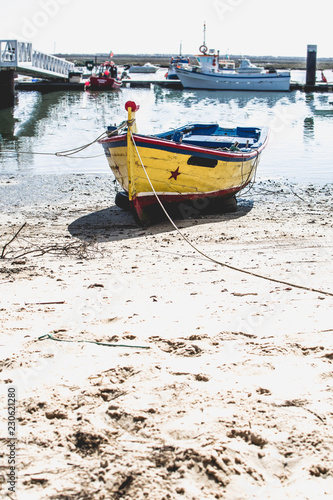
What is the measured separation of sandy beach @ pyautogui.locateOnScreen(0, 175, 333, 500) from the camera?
280 cm

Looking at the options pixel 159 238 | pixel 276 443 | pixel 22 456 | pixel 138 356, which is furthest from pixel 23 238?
pixel 276 443

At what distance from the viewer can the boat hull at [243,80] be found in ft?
155

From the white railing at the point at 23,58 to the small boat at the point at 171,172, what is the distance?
22.1 meters

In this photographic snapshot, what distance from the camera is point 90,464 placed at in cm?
287

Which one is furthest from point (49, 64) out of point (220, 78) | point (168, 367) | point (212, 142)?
point (168, 367)

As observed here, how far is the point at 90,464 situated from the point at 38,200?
26.5 feet

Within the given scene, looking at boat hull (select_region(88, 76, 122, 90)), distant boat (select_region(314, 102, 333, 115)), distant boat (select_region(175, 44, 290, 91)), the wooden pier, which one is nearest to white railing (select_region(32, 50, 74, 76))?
the wooden pier

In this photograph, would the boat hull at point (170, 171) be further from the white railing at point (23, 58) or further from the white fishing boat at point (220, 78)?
the white fishing boat at point (220, 78)

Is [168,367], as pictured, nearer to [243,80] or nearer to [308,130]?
[308,130]

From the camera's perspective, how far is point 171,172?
882 centimetres

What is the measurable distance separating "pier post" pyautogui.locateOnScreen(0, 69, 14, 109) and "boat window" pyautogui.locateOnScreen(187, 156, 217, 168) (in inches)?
981

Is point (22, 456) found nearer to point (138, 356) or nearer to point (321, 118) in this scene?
point (138, 356)

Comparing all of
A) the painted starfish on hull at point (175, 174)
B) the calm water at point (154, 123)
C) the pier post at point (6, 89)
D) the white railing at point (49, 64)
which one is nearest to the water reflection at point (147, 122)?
the calm water at point (154, 123)

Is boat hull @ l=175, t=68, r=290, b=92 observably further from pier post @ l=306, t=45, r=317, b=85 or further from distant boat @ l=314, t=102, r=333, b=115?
distant boat @ l=314, t=102, r=333, b=115
